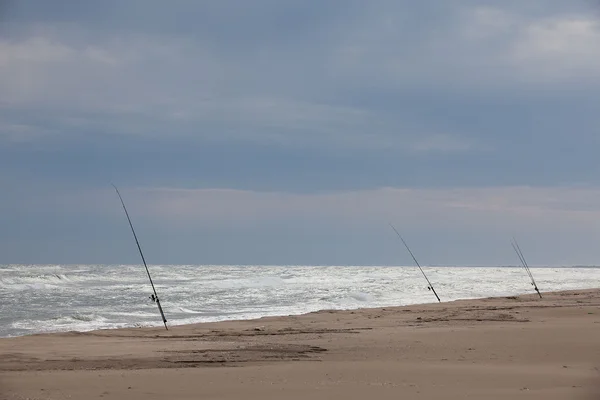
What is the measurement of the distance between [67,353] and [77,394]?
11.9ft

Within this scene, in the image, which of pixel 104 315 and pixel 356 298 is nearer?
pixel 104 315

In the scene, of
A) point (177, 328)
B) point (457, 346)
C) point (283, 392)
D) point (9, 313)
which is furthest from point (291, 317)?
point (283, 392)

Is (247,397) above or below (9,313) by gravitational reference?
below

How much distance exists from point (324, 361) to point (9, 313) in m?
12.9

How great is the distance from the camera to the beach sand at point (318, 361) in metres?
6.87

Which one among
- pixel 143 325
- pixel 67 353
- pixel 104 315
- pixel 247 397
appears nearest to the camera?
pixel 247 397

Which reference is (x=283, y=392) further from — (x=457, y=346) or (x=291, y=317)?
(x=291, y=317)

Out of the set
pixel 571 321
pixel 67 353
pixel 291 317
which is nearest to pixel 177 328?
pixel 291 317

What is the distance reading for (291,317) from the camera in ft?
53.7

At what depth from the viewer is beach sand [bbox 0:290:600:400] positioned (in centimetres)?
687

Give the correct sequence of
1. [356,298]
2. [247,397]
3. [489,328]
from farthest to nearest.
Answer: [356,298]
[489,328]
[247,397]

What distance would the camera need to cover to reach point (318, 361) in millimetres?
8875

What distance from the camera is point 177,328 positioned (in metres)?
14.4

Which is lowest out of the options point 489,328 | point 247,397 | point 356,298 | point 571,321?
point 247,397
